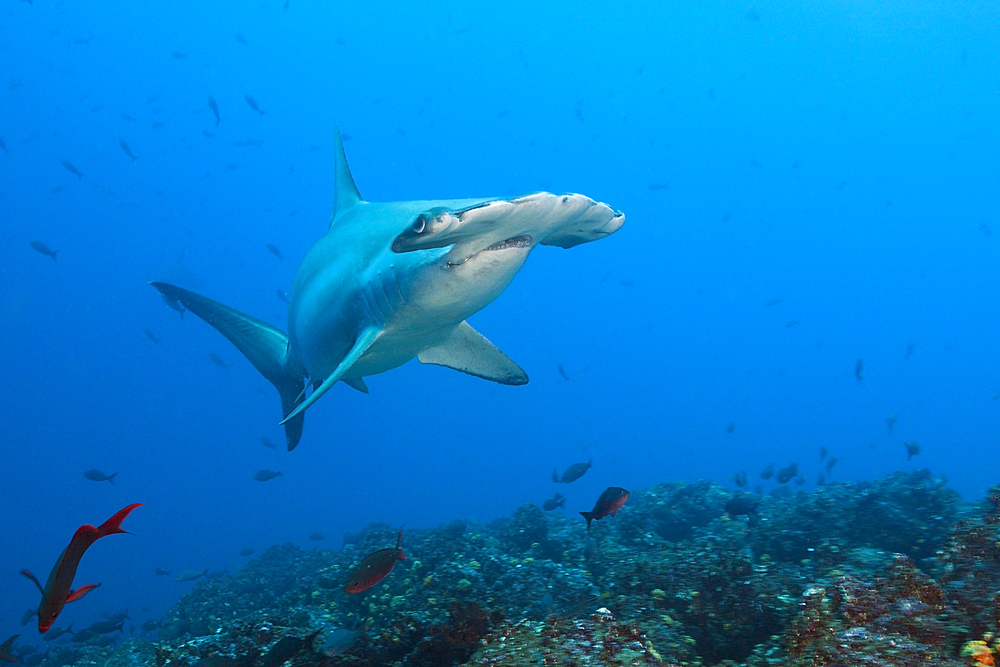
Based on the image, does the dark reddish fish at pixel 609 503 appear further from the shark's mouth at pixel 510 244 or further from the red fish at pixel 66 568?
the red fish at pixel 66 568

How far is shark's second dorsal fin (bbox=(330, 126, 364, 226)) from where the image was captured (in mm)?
5145

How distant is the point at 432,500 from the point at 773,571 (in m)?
82.7

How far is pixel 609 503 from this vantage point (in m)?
5.07

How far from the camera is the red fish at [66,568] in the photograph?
242cm

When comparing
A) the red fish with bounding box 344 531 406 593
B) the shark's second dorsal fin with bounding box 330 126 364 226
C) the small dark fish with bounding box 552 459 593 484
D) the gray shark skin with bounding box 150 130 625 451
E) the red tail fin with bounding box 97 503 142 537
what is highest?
the shark's second dorsal fin with bounding box 330 126 364 226

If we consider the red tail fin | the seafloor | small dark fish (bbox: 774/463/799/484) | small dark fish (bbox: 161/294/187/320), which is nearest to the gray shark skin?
small dark fish (bbox: 161/294/187/320)

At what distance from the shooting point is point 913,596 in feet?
9.00

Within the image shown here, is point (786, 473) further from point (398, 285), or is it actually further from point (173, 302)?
point (173, 302)

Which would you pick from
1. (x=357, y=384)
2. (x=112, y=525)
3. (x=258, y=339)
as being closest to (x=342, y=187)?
(x=258, y=339)

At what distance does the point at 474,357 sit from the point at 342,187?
240 centimetres

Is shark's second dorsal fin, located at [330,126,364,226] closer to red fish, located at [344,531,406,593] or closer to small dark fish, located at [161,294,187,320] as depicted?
small dark fish, located at [161,294,187,320]

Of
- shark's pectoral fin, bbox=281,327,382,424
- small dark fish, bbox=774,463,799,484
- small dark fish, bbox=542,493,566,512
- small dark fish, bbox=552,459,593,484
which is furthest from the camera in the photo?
small dark fish, bbox=542,493,566,512

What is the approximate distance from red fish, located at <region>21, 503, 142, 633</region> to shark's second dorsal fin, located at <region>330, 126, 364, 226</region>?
11.4 ft

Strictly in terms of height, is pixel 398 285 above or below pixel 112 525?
above
